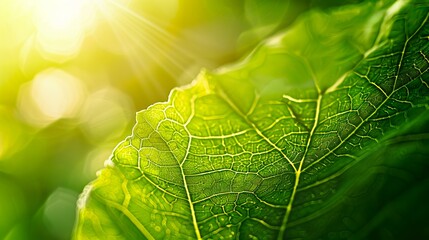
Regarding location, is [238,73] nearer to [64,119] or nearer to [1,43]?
[64,119]

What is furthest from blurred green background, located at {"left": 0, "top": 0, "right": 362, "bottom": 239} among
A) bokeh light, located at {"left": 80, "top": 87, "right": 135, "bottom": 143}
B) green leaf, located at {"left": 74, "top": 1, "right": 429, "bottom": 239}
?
green leaf, located at {"left": 74, "top": 1, "right": 429, "bottom": 239}

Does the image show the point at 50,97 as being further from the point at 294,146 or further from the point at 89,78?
the point at 294,146

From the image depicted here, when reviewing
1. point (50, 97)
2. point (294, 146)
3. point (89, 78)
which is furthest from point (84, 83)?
point (294, 146)

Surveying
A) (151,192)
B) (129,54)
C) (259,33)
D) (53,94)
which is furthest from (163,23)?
(151,192)

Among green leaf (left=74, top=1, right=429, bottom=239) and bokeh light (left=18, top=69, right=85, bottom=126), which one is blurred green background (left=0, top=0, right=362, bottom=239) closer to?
bokeh light (left=18, top=69, right=85, bottom=126)

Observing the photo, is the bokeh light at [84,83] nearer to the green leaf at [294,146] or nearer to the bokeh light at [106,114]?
the bokeh light at [106,114]

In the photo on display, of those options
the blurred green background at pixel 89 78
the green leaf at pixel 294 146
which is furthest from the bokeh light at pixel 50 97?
the green leaf at pixel 294 146
